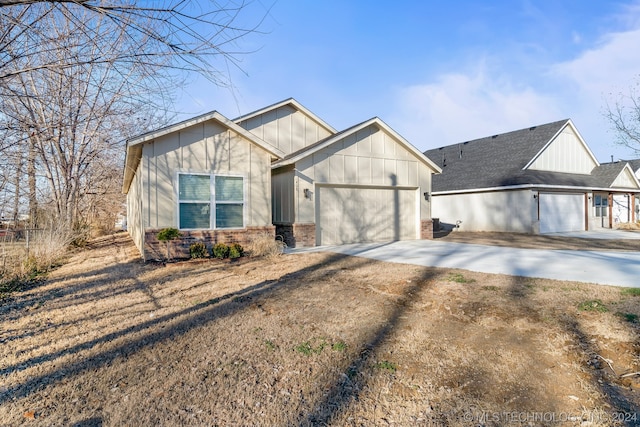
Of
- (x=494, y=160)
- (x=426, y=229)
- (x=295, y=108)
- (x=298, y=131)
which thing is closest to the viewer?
(x=426, y=229)

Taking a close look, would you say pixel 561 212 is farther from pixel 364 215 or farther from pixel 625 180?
pixel 364 215

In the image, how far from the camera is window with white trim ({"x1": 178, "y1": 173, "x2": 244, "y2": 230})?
1011 centimetres

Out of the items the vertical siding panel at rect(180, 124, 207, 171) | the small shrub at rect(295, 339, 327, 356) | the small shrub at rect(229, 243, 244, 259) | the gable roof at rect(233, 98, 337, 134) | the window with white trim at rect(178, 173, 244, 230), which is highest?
the gable roof at rect(233, 98, 337, 134)

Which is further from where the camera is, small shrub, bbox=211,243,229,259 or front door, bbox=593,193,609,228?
front door, bbox=593,193,609,228

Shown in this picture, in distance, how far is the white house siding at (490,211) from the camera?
1727cm

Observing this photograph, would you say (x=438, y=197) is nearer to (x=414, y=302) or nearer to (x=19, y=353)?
(x=414, y=302)

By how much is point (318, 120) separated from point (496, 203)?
10.5 meters

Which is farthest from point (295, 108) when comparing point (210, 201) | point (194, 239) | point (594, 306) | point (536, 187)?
point (594, 306)

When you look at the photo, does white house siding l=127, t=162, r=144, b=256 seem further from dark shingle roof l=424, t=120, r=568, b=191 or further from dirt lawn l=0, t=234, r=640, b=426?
dark shingle roof l=424, t=120, r=568, b=191

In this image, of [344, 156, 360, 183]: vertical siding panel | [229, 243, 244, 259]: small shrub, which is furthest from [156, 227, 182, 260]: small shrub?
[344, 156, 360, 183]: vertical siding panel

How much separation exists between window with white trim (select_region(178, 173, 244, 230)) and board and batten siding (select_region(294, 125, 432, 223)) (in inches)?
78.3

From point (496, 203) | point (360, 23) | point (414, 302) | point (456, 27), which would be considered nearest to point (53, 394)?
point (414, 302)

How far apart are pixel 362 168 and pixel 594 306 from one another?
8.99 metres

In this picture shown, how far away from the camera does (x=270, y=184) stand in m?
11.2
